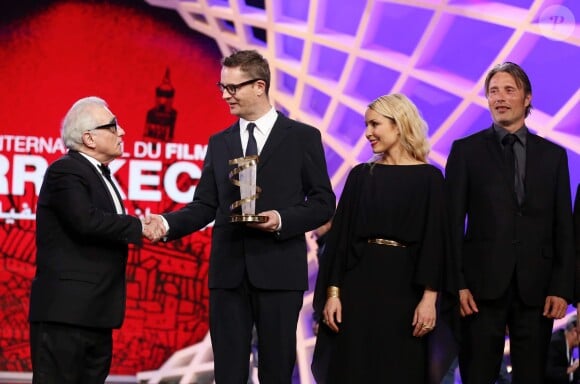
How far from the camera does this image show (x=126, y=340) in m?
5.95

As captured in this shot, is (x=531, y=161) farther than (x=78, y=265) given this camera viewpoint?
Yes

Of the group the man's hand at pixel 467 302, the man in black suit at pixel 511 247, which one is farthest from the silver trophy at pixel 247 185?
the man's hand at pixel 467 302

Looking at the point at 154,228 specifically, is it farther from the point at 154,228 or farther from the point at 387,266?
the point at 387,266

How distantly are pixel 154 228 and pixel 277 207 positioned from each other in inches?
23.6

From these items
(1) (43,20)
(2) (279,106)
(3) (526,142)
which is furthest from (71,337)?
(1) (43,20)

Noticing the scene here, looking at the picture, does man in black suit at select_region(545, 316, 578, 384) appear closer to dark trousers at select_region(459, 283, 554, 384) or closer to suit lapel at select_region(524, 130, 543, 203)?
dark trousers at select_region(459, 283, 554, 384)

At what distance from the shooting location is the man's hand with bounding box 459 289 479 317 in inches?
156

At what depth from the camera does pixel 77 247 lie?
11.8 ft

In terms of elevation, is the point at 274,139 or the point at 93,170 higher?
the point at 274,139

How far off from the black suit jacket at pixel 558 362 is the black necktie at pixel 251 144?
2779mm

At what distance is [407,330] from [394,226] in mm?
451

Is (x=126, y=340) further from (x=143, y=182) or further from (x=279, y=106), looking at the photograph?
(x=279, y=106)

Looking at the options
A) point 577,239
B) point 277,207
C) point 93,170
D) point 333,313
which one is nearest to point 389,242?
point 333,313

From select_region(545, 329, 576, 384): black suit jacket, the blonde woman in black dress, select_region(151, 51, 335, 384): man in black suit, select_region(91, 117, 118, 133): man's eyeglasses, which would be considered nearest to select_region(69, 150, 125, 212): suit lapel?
select_region(91, 117, 118, 133): man's eyeglasses
